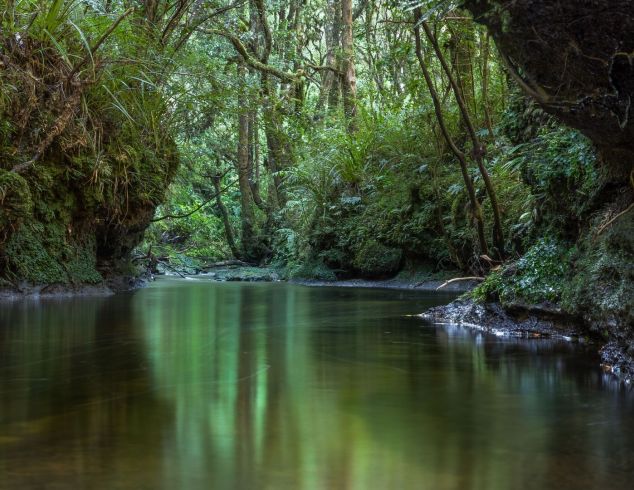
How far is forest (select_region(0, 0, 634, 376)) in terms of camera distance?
10.7 feet

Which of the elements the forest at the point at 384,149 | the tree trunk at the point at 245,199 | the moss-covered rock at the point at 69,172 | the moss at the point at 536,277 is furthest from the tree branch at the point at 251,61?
the moss at the point at 536,277

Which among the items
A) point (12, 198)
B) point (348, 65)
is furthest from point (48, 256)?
point (348, 65)

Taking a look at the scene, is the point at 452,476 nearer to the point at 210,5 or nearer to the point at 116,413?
the point at 116,413

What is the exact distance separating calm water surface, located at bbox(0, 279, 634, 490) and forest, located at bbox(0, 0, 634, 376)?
88 centimetres

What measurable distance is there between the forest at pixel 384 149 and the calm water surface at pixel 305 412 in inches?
34.6

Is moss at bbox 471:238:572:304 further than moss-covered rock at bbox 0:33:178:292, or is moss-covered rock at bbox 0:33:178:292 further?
moss-covered rock at bbox 0:33:178:292

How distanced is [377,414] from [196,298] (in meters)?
6.17

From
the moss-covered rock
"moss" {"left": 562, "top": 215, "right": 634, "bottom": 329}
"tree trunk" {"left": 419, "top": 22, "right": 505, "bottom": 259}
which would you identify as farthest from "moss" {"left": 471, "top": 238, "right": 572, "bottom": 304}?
the moss-covered rock

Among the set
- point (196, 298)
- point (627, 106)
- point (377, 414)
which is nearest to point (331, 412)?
point (377, 414)

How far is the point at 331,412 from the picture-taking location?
244 centimetres

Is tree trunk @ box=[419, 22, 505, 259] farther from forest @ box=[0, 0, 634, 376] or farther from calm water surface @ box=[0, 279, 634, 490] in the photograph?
calm water surface @ box=[0, 279, 634, 490]

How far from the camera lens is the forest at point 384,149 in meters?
3.27

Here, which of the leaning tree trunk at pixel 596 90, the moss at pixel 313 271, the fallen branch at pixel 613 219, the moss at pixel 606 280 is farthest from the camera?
the moss at pixel 313 271

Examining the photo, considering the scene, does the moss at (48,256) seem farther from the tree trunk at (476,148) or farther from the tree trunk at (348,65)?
the tree trunk at (348,65)
